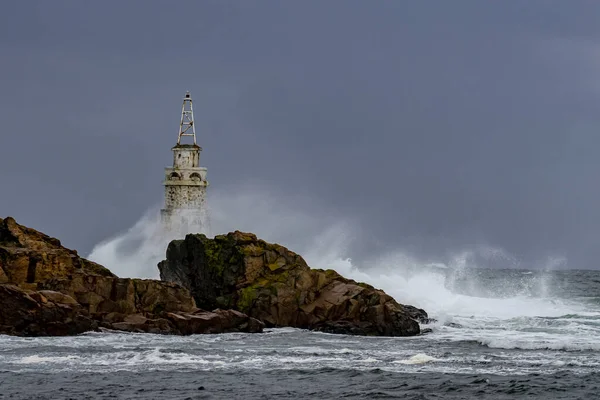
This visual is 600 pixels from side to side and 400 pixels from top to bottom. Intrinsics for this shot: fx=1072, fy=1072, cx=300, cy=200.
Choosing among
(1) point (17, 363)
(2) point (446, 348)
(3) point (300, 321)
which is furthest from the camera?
(3) point (300, 321)

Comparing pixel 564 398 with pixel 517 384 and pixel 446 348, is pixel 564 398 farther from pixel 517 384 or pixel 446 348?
pixel 446 348

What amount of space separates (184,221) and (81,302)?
2727 cm

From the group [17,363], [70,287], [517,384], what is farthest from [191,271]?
[517,384]

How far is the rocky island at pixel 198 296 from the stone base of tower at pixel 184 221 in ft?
58.8

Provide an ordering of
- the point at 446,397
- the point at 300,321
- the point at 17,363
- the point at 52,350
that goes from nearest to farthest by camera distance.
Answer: the point at 446,397
the point at 17,363
the point at 52,350
the point at 300,321

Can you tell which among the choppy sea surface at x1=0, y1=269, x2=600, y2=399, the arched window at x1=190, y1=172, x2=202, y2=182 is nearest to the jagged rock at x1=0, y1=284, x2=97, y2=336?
the choppy sea surface at x1=0, y1=269, x2=600, y2=399

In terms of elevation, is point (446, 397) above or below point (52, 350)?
below

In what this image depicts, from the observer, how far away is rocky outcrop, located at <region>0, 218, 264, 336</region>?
1710 inches

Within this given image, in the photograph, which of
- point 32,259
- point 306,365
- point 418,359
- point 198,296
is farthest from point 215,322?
point 418,359

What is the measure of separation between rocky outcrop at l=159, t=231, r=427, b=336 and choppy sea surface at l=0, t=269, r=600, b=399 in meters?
1.61

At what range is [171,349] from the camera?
3981cm

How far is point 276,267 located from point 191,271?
5.57m

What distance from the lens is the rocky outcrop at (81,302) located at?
143ft

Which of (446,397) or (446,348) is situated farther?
(446,348)
